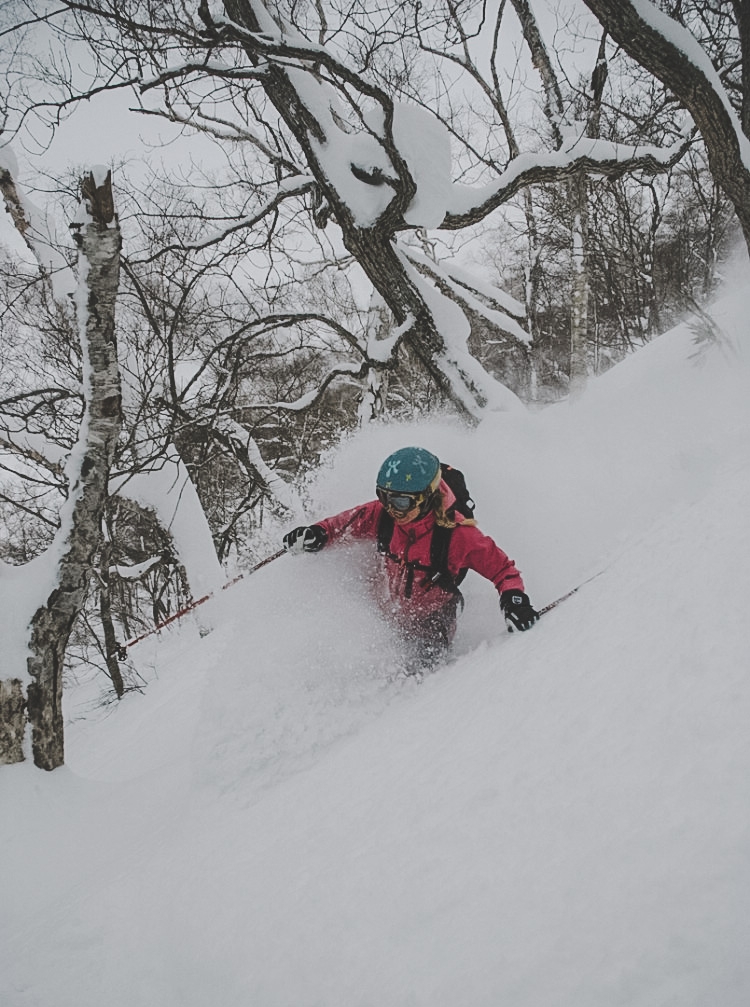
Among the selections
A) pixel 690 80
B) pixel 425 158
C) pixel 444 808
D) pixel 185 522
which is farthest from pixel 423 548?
pixel 185 522

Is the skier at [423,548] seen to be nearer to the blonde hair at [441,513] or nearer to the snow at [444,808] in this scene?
the blonde hair at [441,513]

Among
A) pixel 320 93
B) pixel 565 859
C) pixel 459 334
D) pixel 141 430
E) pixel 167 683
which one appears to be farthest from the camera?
pixel 141 430

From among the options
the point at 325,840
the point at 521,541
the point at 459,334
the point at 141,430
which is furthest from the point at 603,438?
the point at 141,430

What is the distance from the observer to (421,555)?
10.5 ft

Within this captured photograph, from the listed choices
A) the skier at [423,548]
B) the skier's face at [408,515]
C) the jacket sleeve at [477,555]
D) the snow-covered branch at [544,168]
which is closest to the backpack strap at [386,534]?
the skier at [423,548]

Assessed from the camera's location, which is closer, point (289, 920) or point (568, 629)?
point (289, 920)

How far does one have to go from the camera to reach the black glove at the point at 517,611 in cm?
270

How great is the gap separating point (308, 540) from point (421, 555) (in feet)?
2.56

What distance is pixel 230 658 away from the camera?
3531 millimetres

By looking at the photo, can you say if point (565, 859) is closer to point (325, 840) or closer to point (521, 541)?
point (325, 840)

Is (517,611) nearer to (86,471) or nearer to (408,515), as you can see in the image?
(408,515)

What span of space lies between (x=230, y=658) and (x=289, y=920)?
2338mm

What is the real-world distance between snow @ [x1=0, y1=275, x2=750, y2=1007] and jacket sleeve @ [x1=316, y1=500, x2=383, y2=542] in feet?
0.79

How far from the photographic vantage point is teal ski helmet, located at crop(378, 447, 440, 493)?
2881 millimetres
